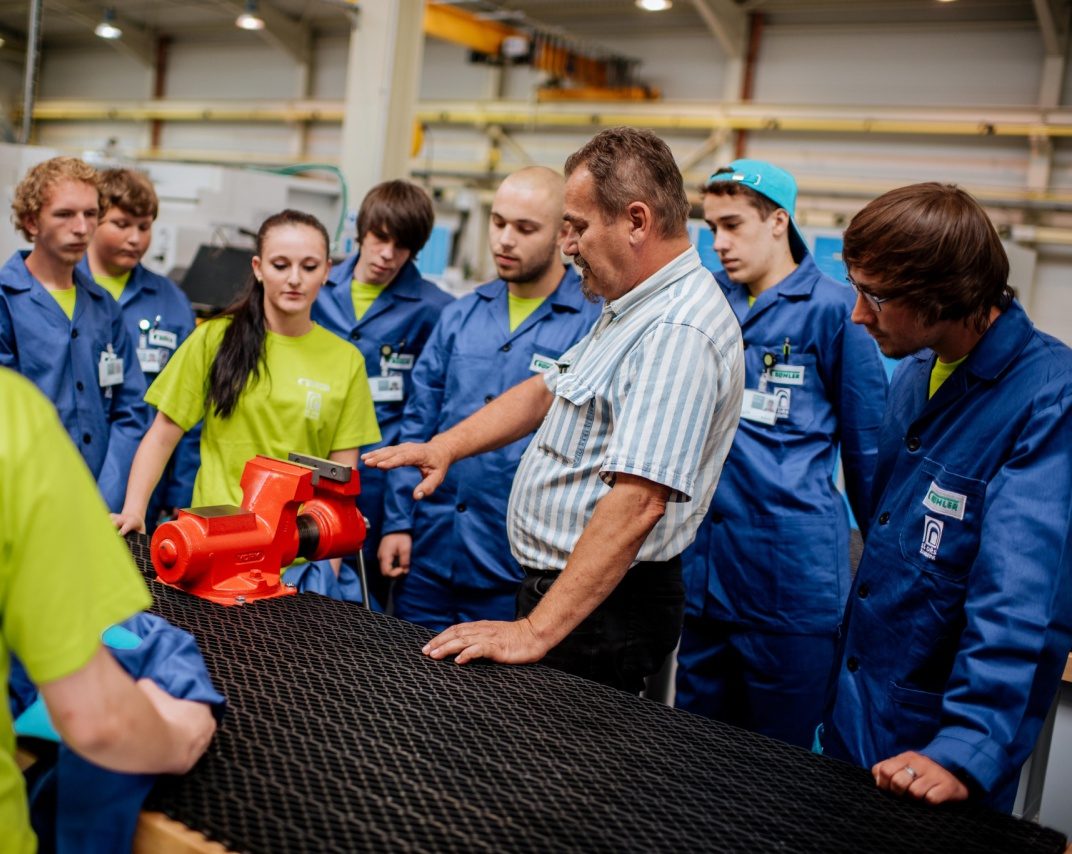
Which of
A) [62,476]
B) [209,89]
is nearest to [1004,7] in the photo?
[62,476]

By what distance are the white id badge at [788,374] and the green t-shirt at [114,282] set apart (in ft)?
6.33

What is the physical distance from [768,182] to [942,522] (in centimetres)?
111

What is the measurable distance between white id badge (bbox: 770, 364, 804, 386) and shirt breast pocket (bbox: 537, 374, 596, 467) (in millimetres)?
711

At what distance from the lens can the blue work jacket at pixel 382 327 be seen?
2.74m

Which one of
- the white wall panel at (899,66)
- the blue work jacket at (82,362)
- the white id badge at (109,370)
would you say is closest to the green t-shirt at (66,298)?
the blue work jacket at (82,362)

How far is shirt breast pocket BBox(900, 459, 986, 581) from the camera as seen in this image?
1294 millimetres

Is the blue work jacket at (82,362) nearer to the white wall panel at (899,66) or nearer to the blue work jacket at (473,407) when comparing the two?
the blue work jacket at (473,407)

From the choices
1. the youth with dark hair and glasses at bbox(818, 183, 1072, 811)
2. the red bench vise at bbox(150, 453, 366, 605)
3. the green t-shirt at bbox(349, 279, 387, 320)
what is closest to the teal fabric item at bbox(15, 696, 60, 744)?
the red bench vise at bbox(150, 453, 366, 605)

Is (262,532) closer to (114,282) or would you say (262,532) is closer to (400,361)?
(400,361)

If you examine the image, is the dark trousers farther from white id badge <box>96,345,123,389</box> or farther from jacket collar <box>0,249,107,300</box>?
jacket collar <box>0,249,107,300</box>

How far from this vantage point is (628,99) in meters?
8.98

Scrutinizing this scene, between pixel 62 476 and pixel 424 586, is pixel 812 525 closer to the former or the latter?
pixel 424 586

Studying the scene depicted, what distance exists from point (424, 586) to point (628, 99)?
24.2 feet

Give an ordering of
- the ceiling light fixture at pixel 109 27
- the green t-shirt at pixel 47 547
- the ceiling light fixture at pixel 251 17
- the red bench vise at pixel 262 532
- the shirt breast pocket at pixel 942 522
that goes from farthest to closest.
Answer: the ceiling light fixture at pixel 109 27 → the ceiling light fixture at pixel 251 17 → the red bench vise at pixel 262 532 → the shirt breast pocket at pixel 942 522 → the green t-shirt at pixel 47 547
